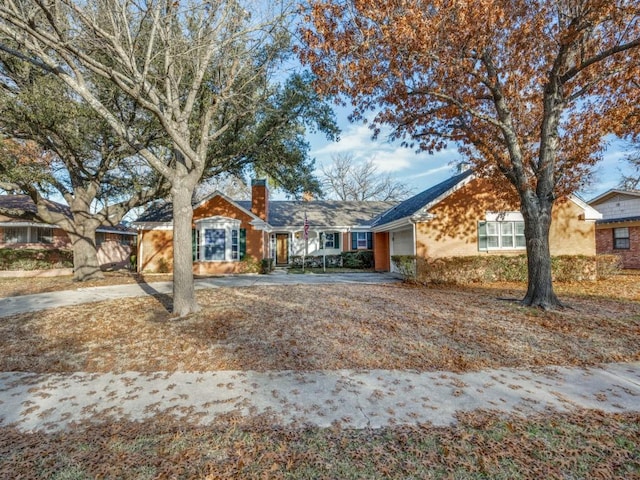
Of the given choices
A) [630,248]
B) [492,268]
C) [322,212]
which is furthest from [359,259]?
[630,248]

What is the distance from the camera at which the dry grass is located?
4605 mm

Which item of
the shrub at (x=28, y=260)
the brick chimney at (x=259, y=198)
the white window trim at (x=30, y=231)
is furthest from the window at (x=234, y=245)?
the white window trim at (x=30, y=231)

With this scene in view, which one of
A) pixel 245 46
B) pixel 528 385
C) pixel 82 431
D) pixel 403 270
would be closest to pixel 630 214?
pixel 403 270

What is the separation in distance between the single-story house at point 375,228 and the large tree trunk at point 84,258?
3.04m

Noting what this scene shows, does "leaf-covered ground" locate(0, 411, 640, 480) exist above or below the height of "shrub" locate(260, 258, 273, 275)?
below

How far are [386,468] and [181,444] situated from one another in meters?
1.69

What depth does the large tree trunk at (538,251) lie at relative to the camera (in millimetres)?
7750

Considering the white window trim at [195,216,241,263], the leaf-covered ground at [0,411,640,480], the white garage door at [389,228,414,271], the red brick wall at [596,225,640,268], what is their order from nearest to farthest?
the leaf-covered ground at [0,411,640,480] < the white garage door at [389,228,414,271] < the white window trim at [195,216,241,263] < the red brick wall at [596,225,640,268]

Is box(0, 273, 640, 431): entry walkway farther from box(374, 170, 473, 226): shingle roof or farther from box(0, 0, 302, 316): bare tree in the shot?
box(374, 170, 473, 226): shingle roof

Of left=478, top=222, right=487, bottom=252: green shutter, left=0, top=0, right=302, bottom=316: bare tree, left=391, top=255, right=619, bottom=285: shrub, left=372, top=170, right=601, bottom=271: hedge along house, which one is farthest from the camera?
left=478, top=222, right=487, bottom=252: green shutter

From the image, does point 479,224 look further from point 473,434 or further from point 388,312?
point 473,434

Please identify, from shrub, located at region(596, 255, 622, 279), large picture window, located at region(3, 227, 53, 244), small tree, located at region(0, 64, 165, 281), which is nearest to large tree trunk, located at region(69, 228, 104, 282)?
small tree, located at region(0, 64, 165, 281)

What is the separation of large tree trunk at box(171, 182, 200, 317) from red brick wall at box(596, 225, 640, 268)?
69.0 feet

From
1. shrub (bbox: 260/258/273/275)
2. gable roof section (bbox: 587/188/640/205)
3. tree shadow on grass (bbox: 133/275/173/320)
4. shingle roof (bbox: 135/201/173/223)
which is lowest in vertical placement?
tree shadow on grass (bbox: 133/275/173/320)
